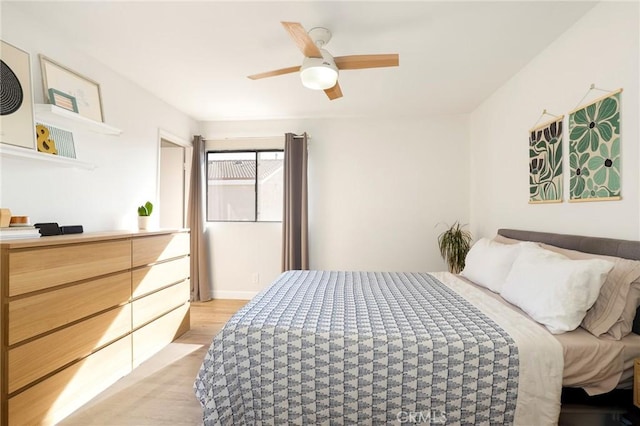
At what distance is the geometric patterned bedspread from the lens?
4.24ft

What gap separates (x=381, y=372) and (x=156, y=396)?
164 cm

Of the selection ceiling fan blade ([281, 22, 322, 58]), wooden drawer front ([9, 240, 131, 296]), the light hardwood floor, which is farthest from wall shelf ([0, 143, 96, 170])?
ceiling fan blade ([281, 22, 322, 58])

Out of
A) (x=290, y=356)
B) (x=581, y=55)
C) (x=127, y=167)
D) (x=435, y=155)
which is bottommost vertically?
(x=290, y=356)

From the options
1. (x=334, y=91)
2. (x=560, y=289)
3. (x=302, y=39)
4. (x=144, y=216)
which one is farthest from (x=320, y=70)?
(x=144, y=216)

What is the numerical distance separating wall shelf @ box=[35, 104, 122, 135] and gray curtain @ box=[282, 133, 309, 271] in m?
1.99

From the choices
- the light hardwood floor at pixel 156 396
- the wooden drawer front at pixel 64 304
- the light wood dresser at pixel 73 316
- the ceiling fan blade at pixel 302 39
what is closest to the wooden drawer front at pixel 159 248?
the light wood dresser at pixel 73 316

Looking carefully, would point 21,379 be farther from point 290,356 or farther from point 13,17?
point 13,17

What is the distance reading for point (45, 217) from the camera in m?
2.13

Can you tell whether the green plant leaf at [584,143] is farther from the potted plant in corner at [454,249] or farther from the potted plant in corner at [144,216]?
the potted plant in corner at [144,216]

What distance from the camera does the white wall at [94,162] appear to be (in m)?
1.98

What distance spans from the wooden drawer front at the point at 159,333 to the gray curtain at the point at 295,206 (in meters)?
1.38

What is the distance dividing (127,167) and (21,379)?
6.45 ft

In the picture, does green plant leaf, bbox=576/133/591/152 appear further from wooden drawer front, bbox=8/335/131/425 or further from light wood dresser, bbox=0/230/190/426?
wooden drawer front, bbox=8/335/131/425

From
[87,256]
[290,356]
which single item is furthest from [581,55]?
[87,256]
